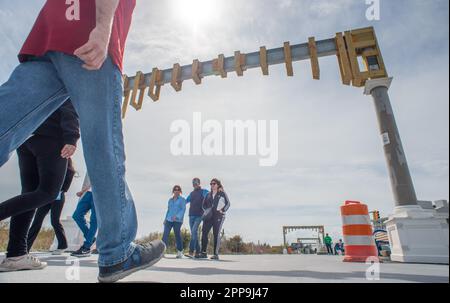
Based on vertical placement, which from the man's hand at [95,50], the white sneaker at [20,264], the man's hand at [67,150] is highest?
the man's hand at [95,50]

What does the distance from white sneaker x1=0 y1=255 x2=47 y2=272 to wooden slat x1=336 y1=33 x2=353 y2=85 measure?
269 inches

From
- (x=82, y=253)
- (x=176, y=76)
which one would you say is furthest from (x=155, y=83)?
(x=82, y=253)

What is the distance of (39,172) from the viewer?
1977 millimetres

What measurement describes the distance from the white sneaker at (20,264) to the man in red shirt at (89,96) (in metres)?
1.51

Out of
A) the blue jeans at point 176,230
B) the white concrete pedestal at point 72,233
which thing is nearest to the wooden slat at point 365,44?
the blue jeans at point 176,230

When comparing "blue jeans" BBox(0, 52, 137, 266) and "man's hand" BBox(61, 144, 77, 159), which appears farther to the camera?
"man's hand" BBox(61, 144, 77, 159)

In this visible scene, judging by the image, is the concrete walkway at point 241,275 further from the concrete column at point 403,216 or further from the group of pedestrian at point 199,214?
the group of pedestrian at point 199,214

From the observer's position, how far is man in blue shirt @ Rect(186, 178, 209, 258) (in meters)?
5.98

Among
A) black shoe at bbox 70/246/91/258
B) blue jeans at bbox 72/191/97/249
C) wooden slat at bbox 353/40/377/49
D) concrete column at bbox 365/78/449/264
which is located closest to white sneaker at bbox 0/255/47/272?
black shoe at bbox 70/246/91/258

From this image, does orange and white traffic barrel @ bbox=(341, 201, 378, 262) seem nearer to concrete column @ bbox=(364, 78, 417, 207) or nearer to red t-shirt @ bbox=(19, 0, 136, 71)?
concrete column @ bbox=(364, 78, 417, 207)

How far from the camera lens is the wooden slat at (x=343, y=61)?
6391 millimetres
